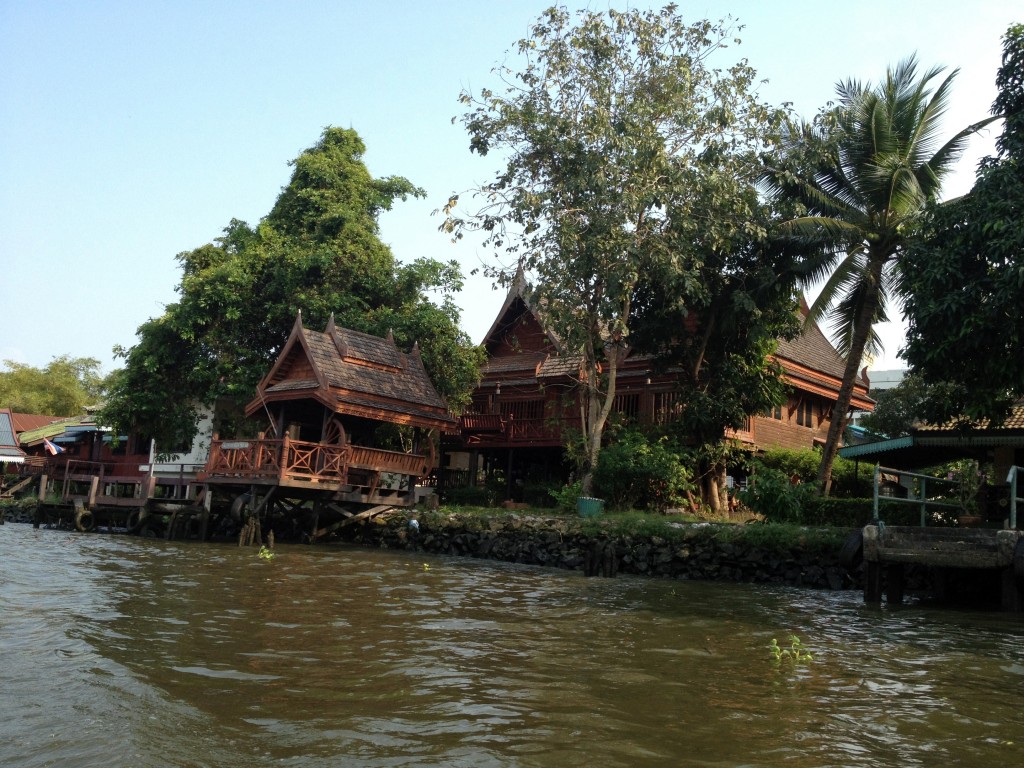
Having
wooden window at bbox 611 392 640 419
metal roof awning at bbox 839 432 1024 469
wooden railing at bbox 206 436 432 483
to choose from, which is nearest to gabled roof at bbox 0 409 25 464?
wooden railing at bbox 206 436 432 483

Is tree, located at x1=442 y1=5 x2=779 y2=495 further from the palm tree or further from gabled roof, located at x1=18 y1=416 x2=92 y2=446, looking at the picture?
gabled roof, located at x1=18 y1=416 x2=92 y2=446

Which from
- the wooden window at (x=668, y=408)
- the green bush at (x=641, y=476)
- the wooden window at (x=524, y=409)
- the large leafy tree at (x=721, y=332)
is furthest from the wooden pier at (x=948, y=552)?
the wooden window at (x=524, y=409)

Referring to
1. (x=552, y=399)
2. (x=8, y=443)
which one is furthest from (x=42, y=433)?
(x=552, y=399)

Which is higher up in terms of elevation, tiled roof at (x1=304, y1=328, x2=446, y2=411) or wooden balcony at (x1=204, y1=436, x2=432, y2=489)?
tiled roof at (x1=304, y1=328, x2=446, y2=411)

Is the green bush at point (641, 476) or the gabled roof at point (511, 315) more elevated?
the gabled roof at point (511, 315)

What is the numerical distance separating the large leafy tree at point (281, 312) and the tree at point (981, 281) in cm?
1758

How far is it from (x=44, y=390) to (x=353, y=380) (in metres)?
54.6

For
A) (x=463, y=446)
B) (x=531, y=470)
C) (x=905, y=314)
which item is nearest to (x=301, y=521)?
(x=463, y=446)

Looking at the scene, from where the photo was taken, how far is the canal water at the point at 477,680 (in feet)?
18.1

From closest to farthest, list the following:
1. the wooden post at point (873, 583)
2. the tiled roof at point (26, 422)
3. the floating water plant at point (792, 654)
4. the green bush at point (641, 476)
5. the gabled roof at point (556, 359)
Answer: the floating water plant at point (792, 654) < the wooden post at point (873, 583) < the green bush at point (641, 476) < the gabled roof at point (556, 359) < the tiled roof at point (26, 422)

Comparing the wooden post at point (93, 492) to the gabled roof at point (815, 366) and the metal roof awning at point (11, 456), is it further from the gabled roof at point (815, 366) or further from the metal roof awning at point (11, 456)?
the gabled roof at point (815, 366)

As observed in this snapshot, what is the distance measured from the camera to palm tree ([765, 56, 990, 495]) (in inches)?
856

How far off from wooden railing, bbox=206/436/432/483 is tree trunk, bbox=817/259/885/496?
37.6ft

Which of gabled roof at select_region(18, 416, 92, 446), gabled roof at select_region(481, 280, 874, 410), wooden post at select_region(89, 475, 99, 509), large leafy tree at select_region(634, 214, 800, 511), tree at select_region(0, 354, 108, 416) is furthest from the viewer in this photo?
tree at select_region(0, 354, 108, 416)
